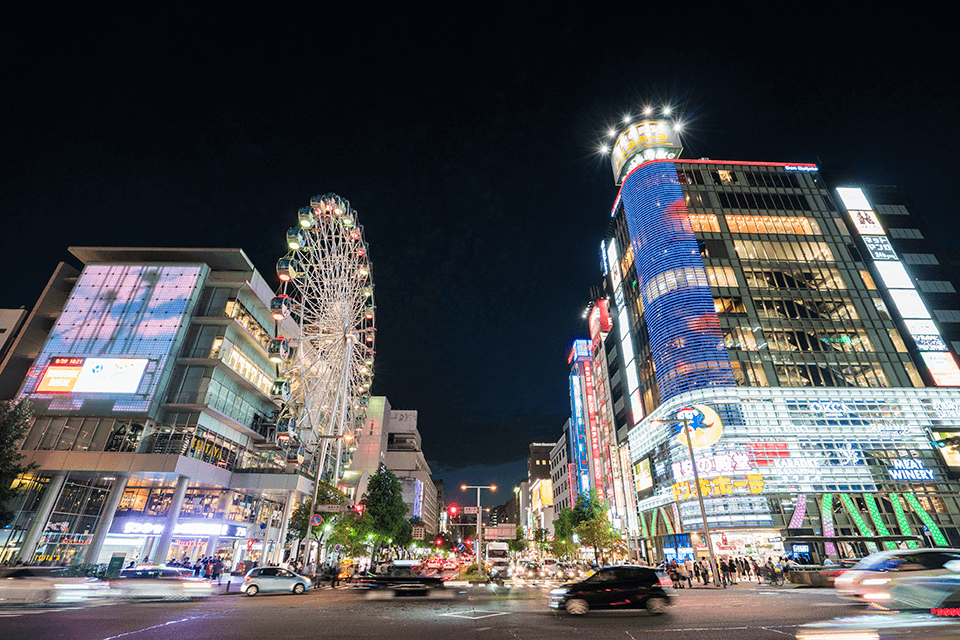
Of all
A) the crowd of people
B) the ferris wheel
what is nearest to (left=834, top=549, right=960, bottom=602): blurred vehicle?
the crowd of people

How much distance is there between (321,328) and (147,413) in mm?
15978

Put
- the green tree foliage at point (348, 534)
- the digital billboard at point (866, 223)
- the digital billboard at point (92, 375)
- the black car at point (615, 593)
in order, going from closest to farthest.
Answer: the black car at point (615, 593) → the digital billboard at point (92, 375) → the green tree foliage at point (348, 534) → the digital billboard at point (866, 223)

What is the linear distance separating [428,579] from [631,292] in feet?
171

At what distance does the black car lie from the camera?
1414 cm

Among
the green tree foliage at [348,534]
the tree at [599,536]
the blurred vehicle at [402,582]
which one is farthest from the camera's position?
the tree at [599,536]

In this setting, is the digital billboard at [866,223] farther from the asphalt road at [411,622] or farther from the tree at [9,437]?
the tree at [9,437]

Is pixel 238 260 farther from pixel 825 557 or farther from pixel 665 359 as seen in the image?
pixel 825 557

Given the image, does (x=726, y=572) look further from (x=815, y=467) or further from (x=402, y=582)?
(x=402, y=582)

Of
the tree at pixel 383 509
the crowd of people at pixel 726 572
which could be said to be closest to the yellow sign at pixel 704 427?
the crowd of people at pixel 726 572

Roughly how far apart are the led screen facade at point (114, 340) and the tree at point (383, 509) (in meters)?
27.8

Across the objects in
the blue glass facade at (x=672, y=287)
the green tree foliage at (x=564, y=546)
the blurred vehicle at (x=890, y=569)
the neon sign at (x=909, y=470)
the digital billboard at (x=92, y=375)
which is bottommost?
the blurred vehicle at (x=890, y=569)

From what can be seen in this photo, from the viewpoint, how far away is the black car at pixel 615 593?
46.4 feet

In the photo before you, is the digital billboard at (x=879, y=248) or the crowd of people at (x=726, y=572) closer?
the crowd of people at (x=726, y=572)

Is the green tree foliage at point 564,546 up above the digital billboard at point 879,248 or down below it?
below
